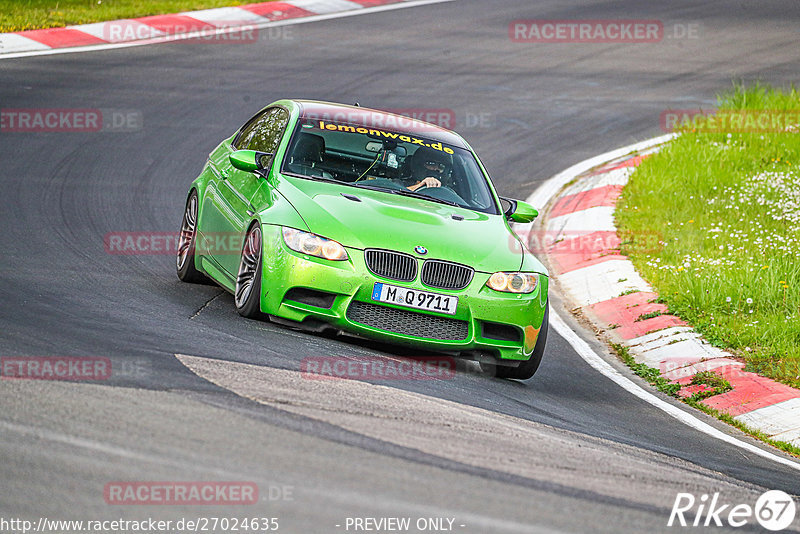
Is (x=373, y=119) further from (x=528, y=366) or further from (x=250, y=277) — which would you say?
(x=528, y=366)

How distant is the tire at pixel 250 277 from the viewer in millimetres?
7520

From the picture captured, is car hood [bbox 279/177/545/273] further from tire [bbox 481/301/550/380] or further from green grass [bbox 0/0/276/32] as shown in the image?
green grass [bbox 0/0/276/32]

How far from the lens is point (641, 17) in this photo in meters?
23.4

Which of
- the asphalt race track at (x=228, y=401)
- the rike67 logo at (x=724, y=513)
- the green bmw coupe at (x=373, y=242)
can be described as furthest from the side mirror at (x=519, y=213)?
the rike67 logo at (x=724, y=513)

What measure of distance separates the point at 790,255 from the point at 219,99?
8675 mm

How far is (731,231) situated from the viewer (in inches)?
496

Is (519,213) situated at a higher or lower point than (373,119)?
lower

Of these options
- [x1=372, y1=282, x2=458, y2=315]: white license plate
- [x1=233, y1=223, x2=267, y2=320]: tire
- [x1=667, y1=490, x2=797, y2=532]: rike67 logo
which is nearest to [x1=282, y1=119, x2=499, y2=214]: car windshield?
[x1=233, y1=223, x2=267, y2=320]: tire

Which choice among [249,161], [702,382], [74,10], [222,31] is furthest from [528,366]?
[74,10]

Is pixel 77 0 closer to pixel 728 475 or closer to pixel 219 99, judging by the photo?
pixel 219 99

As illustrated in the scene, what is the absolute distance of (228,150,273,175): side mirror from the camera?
830cm

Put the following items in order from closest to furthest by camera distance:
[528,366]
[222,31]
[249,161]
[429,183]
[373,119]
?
1. [528,366]
2. [249,161]
3. [429,183]
4. [373,119]
5. [222,31]

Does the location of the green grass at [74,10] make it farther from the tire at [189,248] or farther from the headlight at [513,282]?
the headlight at [513,282]

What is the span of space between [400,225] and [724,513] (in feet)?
10.8
